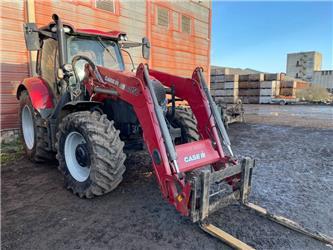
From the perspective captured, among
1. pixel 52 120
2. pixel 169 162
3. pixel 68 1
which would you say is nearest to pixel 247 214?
pixel 169 162

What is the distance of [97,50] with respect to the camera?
14.8 feet

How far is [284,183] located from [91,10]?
743 cm

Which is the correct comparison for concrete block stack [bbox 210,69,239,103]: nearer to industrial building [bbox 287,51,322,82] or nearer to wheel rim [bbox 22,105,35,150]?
wheel rim [bbox 22,105,35,150]

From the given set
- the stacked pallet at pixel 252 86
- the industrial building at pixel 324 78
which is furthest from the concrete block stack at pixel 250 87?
the industrial building at pixel 324 78

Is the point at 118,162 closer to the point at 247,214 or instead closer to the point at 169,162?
the point at 169,162

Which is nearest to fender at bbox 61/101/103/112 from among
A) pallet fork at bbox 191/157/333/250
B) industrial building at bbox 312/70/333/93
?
pallet fork at bbox 191/157/333/250

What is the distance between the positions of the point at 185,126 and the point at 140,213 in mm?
1639

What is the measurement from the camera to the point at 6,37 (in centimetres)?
636

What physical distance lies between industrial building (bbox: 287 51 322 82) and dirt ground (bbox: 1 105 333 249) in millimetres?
34676

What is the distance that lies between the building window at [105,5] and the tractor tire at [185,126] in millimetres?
5815

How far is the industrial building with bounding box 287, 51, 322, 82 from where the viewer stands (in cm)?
3422

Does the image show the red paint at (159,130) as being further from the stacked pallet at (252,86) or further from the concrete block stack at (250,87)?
the concrete block stack at (250,87)

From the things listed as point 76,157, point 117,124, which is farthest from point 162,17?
point 76,157

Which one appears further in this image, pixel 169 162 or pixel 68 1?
pixel 68 1
